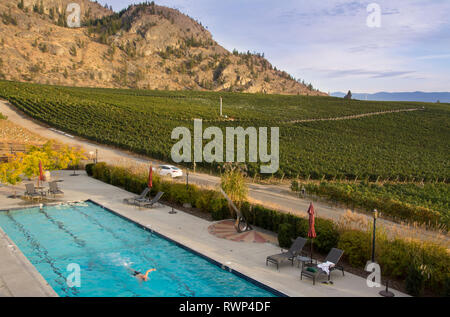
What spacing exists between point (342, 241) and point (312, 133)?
166 feet

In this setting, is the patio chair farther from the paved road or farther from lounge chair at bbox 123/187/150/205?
the paved road

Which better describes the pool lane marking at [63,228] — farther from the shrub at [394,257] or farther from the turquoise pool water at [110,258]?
the shrub at [394,257]

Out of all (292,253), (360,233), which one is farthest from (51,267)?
(360,233)

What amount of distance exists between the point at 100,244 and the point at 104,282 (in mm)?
3355

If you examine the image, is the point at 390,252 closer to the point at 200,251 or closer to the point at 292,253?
the point at 292,253

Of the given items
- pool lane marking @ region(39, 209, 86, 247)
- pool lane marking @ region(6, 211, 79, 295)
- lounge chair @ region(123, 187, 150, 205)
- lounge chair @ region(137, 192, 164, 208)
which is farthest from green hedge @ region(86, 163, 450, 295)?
pool lane marking @ region(6, 211, 79, 295)

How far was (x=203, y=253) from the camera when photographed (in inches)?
479

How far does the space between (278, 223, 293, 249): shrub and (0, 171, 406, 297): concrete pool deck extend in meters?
0.34

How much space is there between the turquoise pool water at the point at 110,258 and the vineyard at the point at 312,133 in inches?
668

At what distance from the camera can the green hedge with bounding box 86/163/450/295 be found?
9.53 meters

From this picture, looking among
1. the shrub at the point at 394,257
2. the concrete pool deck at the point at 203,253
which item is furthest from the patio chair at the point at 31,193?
the shrub at the point at 394,257

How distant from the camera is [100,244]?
13594mm

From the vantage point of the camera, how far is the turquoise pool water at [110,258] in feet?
33.2

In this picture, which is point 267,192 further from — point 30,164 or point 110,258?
point 30,164
